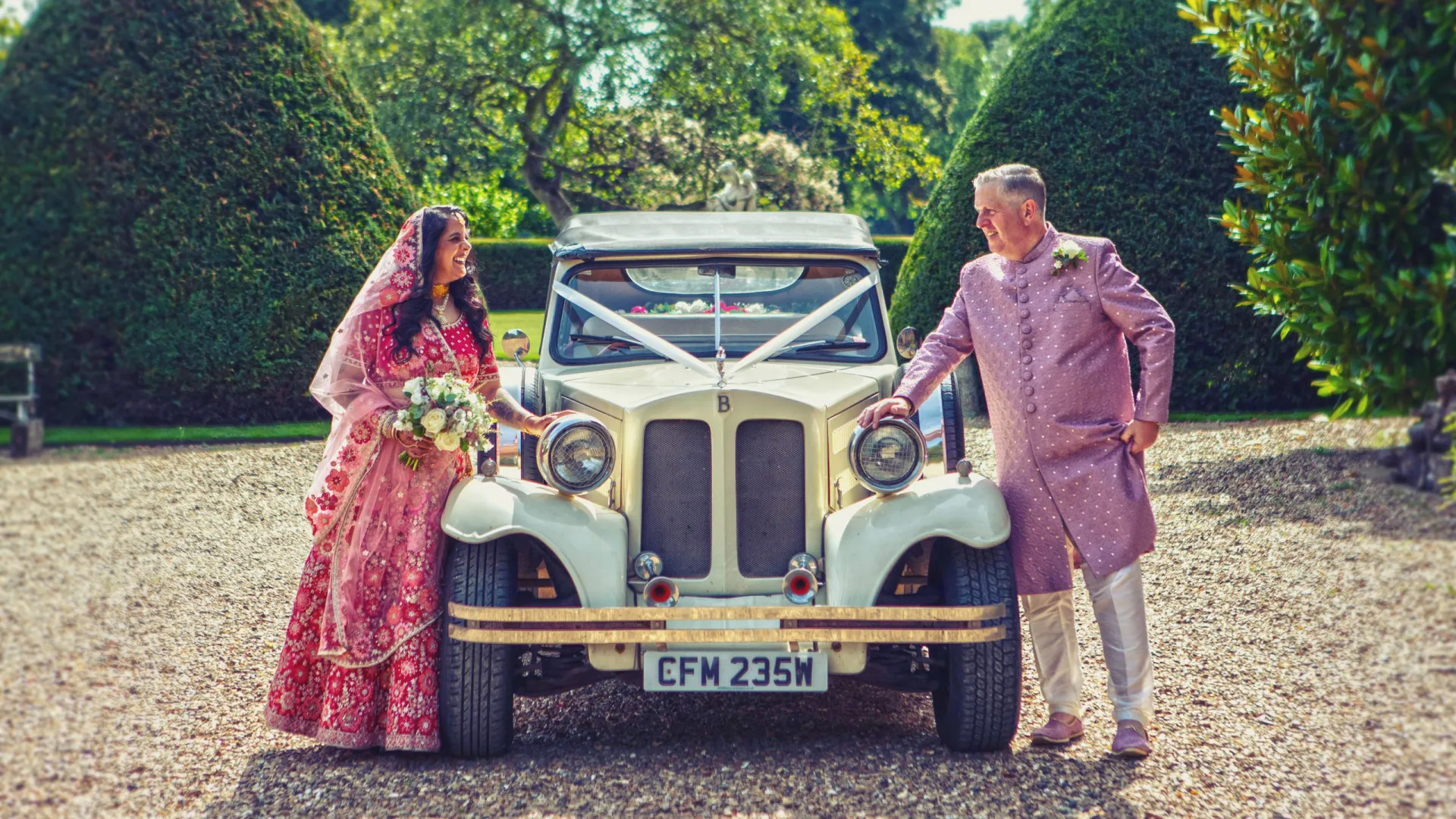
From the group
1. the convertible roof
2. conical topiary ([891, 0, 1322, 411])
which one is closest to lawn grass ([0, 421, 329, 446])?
the convertible roof

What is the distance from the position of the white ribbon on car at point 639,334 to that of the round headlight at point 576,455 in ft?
1.82

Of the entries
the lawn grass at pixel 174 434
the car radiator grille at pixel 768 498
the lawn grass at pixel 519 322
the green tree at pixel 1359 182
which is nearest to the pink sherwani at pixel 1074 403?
the green tree at pixel 1359 182

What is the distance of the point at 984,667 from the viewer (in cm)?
418

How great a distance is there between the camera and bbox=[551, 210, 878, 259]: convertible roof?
556 cm

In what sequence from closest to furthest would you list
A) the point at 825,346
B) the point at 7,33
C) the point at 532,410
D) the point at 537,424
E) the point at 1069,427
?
the point at 7,33 → the point at 1069,427 → the point at 537,424 → the point at 532,410 → the point at 825,346

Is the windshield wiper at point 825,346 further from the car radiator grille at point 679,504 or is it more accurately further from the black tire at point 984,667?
the black tire at point 984,667

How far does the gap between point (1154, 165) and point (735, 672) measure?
8.24 m

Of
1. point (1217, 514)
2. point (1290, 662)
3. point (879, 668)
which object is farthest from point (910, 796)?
point (1217, 514)

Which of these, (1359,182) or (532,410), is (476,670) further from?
(1359,182)

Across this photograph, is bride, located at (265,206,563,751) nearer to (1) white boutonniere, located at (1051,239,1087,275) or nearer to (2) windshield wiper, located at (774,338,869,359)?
(2) windshield wiper, located at (774,338,869,359)

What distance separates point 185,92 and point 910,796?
28.0ft

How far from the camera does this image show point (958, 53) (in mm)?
53094

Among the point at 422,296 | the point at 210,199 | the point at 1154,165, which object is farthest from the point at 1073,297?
the point at 210,199

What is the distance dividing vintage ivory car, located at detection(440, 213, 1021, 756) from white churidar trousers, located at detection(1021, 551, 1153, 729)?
322 millimetres
